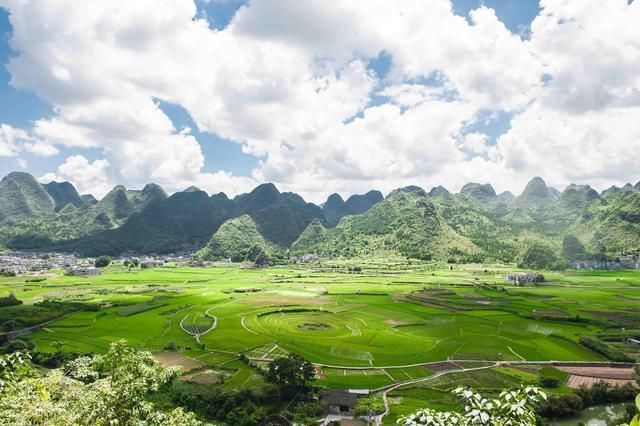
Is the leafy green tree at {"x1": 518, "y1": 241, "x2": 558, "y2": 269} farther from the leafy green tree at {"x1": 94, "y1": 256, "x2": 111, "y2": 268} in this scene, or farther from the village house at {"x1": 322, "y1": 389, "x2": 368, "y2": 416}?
the leafy green tree at {"x1": 94, "y1": 256, "x2": 111, "y2": 268}

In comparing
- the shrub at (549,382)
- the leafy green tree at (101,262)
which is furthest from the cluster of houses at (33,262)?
the shrub at (549,382)

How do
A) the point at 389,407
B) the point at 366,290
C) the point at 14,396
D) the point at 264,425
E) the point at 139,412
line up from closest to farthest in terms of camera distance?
the point at 14,396
the point at 139,412
the point at 264,425
the point at 389,407
the point at 366,290

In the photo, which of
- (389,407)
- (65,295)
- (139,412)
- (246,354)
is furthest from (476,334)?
(65,295)

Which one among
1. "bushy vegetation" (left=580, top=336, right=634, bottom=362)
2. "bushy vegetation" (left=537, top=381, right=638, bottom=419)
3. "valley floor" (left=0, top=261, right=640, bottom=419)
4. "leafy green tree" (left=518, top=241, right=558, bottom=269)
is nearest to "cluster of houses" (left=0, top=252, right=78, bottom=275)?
"valley floor" (left=0, top=261, right=640, bottom=419)

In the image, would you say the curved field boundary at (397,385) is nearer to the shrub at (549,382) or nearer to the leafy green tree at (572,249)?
the shrub at (549,382)

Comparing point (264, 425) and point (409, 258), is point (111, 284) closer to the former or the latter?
point (264, 425)

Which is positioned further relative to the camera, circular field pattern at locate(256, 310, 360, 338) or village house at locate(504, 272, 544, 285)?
village house at locate(504, 272, 544, 285)
